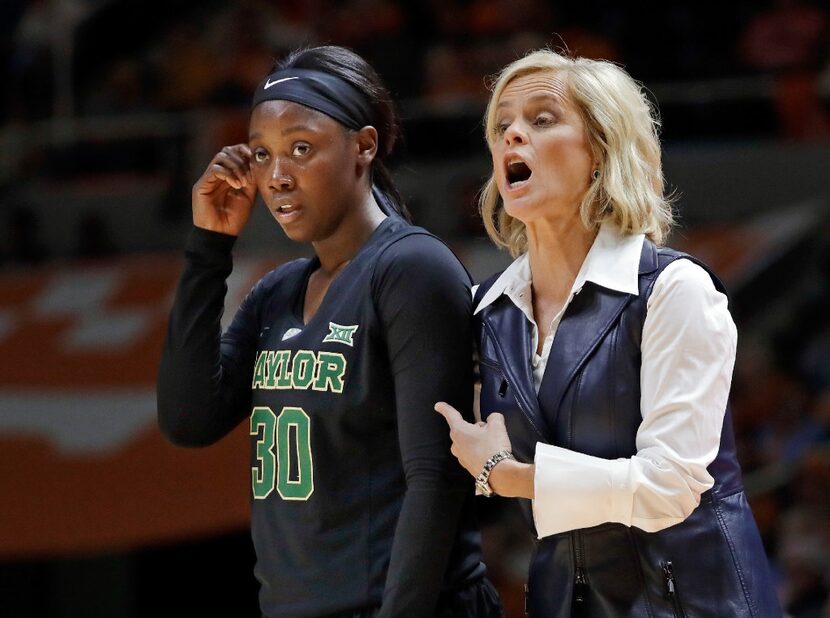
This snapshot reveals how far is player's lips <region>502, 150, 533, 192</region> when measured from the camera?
234 cm

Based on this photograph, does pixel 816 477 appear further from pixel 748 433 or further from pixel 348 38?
pixel 348 38

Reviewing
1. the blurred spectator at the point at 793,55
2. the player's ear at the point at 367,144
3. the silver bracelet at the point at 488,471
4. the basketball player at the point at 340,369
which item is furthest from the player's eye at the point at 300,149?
the blurred spectator at the point at 793,55

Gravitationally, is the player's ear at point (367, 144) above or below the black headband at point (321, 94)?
below

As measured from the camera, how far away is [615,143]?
2.36 meters

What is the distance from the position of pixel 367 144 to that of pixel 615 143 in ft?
1.61

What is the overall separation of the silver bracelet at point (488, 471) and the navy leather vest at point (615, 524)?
0.24ft

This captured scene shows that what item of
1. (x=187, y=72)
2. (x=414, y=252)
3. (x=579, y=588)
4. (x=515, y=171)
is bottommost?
(x=579, y=588)

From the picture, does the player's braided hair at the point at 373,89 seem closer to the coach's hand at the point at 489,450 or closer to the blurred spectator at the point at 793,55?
the coach's hand at the point at 489,450

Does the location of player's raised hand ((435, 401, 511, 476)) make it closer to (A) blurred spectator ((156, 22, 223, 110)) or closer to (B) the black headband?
(B) the black headband

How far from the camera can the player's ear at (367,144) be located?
2.54 metres

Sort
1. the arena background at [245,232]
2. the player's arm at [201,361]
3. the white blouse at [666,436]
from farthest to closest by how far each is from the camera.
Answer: the arena background at [245,232] → the player's arm at [201,361] → the white blouse at [666,436]

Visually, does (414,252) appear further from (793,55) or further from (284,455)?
(793,55)

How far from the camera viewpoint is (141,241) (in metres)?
7.95

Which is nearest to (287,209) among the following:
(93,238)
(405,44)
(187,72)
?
(93,238)
